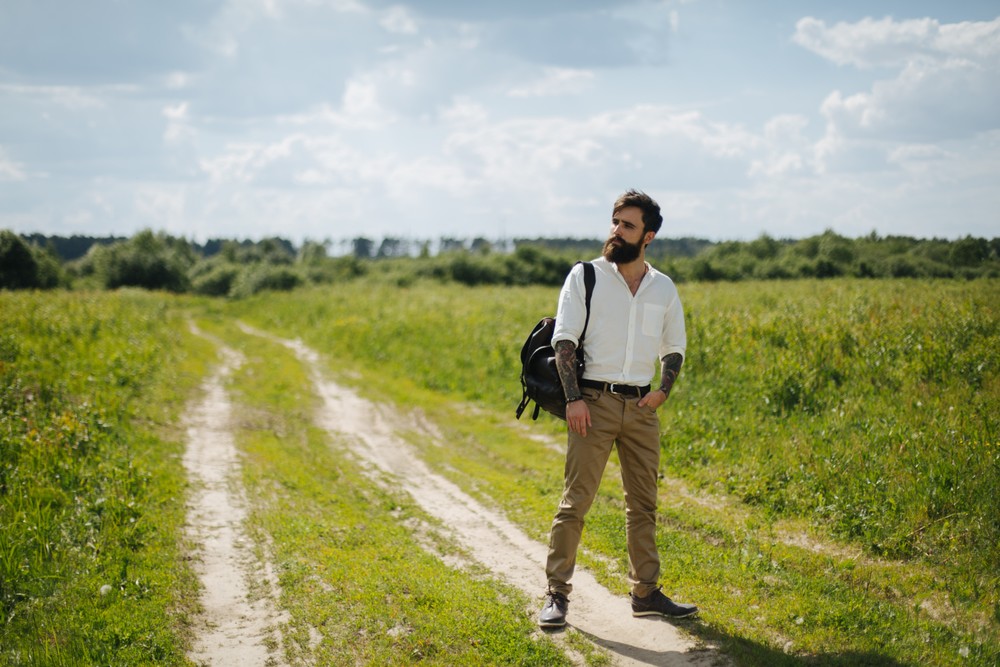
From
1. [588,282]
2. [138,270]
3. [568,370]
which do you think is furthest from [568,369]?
[138,270]

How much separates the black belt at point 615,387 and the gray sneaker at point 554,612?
1.52 m

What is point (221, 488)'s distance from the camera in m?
9.08

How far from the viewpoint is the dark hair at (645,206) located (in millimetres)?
4930

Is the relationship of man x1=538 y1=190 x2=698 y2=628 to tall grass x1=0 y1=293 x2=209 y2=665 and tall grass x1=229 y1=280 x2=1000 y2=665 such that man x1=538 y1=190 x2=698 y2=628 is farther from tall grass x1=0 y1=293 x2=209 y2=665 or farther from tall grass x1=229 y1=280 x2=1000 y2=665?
tall grass x1=0 y1=293 x2=209 y2=665

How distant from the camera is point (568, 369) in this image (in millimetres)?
4820

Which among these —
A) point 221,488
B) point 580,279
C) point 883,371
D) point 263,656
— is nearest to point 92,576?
point 263,656

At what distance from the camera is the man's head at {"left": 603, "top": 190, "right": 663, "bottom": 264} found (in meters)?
4.93

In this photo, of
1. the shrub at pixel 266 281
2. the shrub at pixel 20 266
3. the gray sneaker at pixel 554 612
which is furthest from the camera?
the shrub at pixel 266 281

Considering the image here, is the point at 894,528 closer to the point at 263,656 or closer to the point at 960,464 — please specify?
the point at 960,464

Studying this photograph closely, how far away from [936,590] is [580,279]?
→ 399 cm

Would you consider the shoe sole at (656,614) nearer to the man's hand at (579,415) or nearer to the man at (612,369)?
the man at (612,369)

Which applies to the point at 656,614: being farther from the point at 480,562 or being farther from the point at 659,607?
the point at 480,562

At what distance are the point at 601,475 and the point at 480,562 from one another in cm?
215

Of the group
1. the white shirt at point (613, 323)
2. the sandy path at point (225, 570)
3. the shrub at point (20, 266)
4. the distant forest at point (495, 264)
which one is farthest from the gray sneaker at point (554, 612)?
the shrub at point (20, 266)
